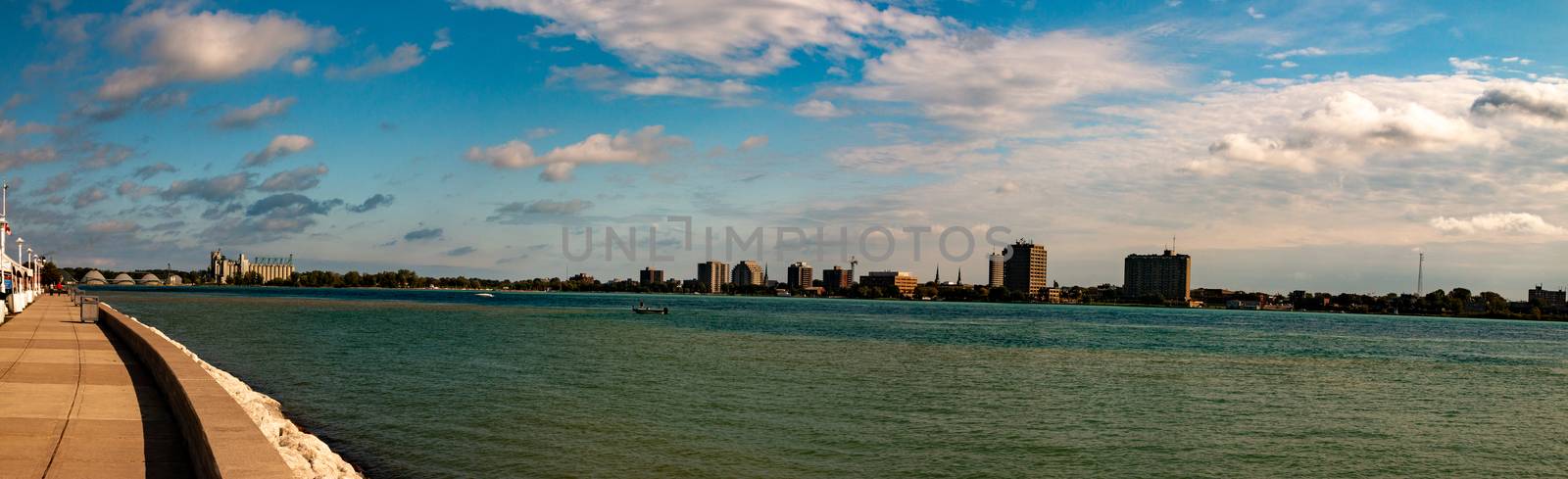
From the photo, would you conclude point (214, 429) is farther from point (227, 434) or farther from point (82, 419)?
point (82, 419)

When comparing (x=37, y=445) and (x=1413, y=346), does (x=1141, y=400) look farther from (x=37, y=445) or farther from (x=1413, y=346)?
(x=1413, y=346)

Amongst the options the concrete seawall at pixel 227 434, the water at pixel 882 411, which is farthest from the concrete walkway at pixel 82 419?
the water at pixel 882 411

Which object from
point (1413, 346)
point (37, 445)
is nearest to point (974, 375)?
point (37, 445)

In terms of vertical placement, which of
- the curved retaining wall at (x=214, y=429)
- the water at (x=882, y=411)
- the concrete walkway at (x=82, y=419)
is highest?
the curved retaining wall at (x=214, y=429)

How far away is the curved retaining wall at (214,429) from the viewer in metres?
8.77

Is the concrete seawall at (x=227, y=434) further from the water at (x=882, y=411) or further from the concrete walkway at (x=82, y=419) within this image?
the water at (x=882, y=411)

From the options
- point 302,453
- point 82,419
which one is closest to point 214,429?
point 302,453

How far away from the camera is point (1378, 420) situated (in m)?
26.6

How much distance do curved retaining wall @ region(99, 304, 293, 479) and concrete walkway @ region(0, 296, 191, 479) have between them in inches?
12.0

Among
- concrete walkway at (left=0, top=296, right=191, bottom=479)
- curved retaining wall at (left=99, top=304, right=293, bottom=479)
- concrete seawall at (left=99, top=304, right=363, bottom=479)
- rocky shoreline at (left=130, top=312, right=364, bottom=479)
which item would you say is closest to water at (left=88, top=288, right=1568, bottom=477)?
rocky shoreline at (left=130, top=312, right=364, bottom=479)

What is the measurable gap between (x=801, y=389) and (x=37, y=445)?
20.5 meters

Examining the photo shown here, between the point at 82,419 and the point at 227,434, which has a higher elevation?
the point at 227,434

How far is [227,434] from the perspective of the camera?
1008 cm

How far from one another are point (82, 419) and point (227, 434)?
502 centimetres
